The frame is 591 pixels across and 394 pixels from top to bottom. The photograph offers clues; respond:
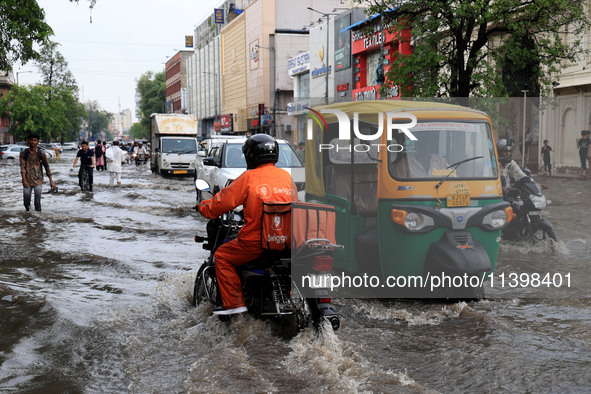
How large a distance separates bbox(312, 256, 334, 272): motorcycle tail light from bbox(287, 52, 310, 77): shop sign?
55.1 meters

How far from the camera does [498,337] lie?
5.99 meters

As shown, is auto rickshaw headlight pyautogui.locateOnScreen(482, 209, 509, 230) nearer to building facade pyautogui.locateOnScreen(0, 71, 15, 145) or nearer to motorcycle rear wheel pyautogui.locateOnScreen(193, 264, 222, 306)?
motorcycle rear wheel pyautogui.locateOnScreen(193, 264, 222, 306)

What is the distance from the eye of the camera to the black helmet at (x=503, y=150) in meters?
6.17

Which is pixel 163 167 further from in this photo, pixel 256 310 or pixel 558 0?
pixel 256 310

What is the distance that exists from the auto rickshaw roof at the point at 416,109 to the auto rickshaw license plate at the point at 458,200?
0.72 meters

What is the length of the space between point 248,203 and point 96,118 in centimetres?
19478

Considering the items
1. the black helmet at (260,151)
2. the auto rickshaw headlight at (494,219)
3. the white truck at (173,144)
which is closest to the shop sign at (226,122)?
the white truck at (173,144)

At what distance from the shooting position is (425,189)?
6.58 metres

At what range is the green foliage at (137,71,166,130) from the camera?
459ft

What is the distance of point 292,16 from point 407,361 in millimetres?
71280

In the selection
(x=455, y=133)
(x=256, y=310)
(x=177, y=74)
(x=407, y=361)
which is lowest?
(x=407, y=361)

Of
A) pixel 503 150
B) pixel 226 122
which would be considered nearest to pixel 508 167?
pixel 503 150

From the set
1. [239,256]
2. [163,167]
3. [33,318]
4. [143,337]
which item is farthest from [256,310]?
[163,167]

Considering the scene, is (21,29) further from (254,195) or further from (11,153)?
(11,153)
